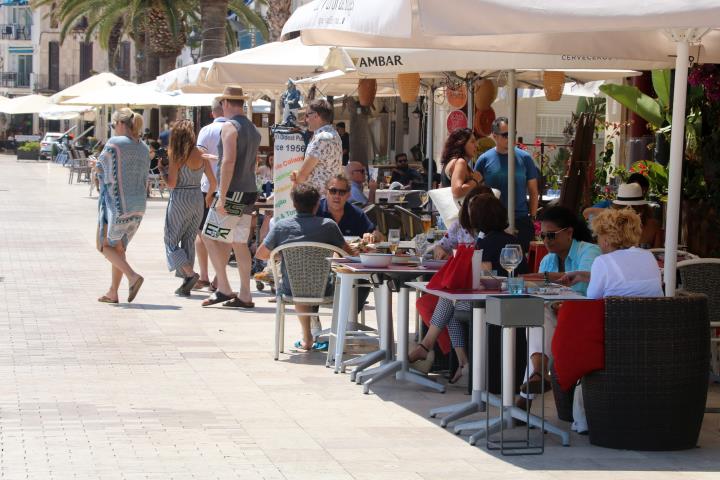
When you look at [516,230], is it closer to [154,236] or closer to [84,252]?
[84,252]

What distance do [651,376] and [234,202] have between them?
633cm

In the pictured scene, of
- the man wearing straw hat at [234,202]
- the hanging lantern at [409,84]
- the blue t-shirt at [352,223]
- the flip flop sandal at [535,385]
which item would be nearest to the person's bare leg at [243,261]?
the man wearing straw hat at [234,202]

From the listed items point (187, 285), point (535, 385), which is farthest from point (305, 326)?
point (187, 285)

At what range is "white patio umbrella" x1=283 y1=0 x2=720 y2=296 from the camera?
613cm

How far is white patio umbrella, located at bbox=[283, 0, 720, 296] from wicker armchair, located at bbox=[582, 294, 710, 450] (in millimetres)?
469

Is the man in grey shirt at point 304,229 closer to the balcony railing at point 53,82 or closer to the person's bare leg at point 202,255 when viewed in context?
the person's bare leg at point 202,255

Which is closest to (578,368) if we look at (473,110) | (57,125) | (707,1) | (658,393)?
(658,393)

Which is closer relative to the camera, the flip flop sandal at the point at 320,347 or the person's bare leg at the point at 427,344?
the person's bare leg at the point at 427,344

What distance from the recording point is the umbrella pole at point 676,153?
6969 millimetres

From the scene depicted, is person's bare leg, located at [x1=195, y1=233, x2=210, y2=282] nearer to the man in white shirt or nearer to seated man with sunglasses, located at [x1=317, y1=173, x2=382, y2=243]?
the man in white shirt

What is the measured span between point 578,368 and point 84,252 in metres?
12.1

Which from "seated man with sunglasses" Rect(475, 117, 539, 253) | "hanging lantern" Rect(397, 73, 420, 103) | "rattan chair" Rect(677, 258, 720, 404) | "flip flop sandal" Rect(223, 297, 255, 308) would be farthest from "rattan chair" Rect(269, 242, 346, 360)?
"hanging lantern" Rect(397, 73, 420, 103)

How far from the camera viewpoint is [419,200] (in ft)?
53.8

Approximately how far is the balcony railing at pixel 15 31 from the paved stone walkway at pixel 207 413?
89.6 meters
